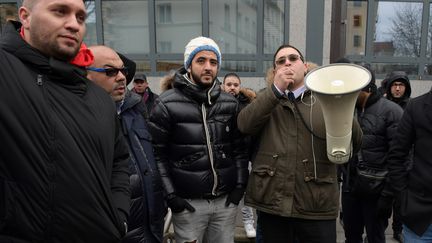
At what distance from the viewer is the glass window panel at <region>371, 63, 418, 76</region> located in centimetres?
845

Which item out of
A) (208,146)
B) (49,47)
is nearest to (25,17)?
(49,47)

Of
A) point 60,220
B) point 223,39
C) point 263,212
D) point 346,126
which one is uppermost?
point 223,39

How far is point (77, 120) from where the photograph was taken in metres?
1.41

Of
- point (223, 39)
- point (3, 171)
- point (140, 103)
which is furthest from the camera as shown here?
point (223, 39)

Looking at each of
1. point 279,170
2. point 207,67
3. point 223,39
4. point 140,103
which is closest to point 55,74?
point 140,103

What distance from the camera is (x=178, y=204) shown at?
2.44 m

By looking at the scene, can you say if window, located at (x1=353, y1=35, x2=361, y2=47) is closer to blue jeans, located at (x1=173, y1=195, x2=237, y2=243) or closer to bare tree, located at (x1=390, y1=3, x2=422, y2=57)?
bare tree, located at (x1=390, y1=3, x2=422, y2=57)

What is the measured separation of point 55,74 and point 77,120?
21cm

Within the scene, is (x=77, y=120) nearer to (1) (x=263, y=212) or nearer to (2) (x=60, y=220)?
(2) (x=60, y=220)

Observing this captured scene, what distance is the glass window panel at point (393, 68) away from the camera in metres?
8.45

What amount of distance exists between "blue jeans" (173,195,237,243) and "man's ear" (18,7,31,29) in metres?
1.54

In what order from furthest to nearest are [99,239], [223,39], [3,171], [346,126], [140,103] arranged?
1. [223,39]
2. [140,103]
3. [346,126]
4. [99,239]
5. [3,171]

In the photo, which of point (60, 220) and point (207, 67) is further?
point (207, 67)

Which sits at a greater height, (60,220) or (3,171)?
(3,171)
